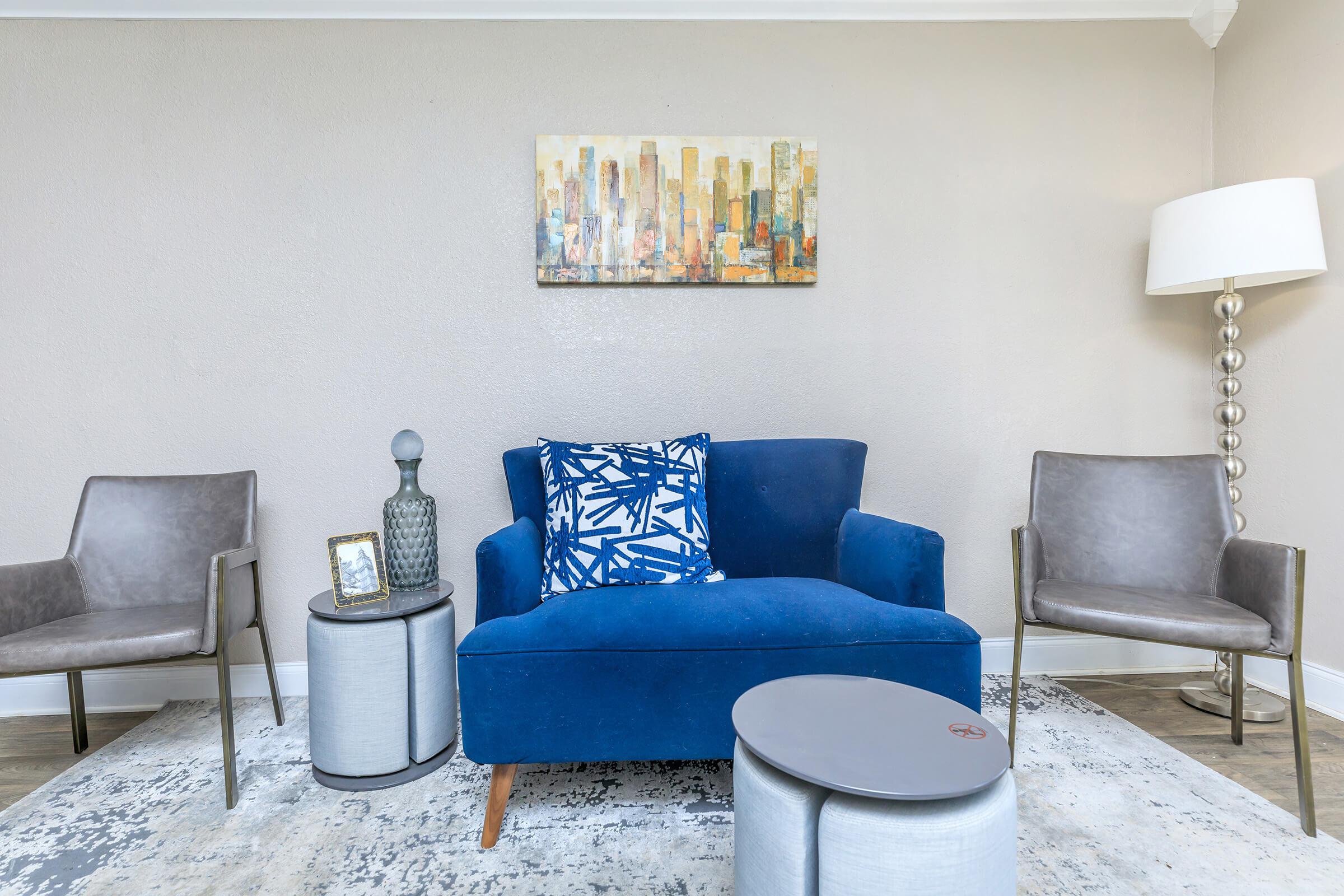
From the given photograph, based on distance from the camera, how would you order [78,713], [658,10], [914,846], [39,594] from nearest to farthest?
[914,846]
[39,594]
[78,713]
[658,10]

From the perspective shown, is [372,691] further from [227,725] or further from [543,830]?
[543,830]

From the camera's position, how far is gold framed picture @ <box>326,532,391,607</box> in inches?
70.9

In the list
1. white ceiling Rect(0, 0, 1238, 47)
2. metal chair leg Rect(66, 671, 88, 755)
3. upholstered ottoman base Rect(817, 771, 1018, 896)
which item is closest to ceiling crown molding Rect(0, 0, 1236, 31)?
white ceiling Rect(0, 0, 1238, 47)

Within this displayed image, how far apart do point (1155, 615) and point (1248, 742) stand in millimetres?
661

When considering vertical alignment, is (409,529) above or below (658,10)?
below

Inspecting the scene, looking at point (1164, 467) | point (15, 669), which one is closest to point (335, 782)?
Result: point (15, 669)

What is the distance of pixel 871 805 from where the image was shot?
912 millimetres

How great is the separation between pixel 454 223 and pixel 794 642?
1.88 metres

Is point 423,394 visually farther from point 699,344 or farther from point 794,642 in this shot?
point 794,642

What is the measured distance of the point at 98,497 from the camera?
2.08 meters

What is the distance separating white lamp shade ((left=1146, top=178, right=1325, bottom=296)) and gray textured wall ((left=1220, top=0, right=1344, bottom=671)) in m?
0.19

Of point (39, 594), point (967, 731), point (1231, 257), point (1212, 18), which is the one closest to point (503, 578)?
point (967, 731)

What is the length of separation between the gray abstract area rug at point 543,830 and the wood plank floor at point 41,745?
0.23ft

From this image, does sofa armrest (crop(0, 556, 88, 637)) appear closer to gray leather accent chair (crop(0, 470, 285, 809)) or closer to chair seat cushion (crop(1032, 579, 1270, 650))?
gray leather accent chair (crop(0, 470, 285, 809))
